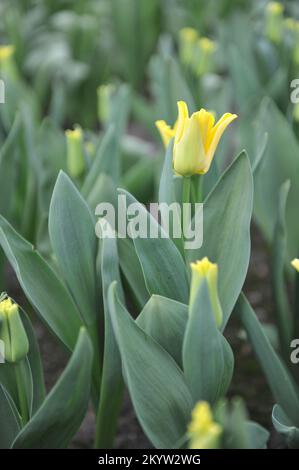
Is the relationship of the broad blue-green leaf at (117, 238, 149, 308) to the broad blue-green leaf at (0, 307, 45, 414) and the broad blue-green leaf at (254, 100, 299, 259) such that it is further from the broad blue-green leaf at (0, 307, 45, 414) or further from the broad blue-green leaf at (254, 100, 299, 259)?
the broad blue-green leaf at (254, 100, 299, 259)

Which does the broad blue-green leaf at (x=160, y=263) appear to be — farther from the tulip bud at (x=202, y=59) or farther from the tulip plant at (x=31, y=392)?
the tulip bud at (x=202, y=59)

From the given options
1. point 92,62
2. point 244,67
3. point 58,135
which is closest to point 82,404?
point 58,135

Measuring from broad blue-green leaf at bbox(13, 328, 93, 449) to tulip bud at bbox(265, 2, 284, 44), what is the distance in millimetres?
1163

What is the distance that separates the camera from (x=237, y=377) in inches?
60.6

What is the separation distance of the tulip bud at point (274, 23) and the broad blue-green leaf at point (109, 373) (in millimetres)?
1016

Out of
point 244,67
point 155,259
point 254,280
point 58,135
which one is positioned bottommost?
point 254,280

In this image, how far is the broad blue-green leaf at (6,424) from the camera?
1.02 m

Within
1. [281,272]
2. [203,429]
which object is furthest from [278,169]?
[203,429]

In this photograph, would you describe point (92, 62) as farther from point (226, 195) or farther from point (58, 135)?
point (226, 195)

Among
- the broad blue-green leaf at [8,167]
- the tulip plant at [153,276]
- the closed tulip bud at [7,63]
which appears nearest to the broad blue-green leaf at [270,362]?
the tulip plant at [153,276]

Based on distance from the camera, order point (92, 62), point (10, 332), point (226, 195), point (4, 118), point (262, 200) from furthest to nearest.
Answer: point (92, 62), point (4, 118), point (262, 200), point (226, 195), point (10, 332)

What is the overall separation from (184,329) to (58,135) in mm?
786

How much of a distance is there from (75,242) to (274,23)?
100 cm
